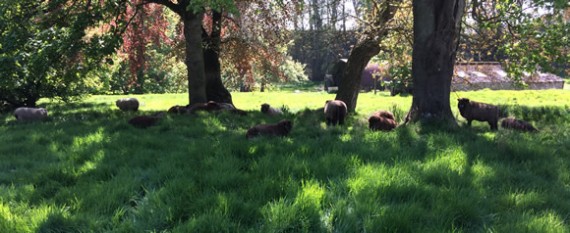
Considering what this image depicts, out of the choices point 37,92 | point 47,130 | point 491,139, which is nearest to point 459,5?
point 491,139

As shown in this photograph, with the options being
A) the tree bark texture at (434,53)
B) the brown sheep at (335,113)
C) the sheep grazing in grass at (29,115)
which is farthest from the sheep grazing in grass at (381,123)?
the sheep grazing in grass at (29,115)

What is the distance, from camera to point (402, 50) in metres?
13.5

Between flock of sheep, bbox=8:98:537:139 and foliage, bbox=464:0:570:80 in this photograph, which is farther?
foliage, bbox=464:0:570:80

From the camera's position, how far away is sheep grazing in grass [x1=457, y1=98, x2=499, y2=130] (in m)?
10.3

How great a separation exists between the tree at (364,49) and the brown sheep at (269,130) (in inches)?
238

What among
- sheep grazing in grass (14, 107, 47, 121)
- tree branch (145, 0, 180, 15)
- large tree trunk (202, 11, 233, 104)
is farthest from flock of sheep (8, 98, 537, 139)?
large tree trunk (202, 11, 233, 104)

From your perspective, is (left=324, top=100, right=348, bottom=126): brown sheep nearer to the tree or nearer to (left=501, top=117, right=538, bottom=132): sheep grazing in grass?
the tree

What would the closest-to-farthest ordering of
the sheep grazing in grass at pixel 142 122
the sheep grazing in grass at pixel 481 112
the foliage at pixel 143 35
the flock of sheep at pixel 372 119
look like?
the flock of sheep at pixel 372 119 < the sheep grazing in grass at pixel 142 122 < the sheep grazing in grass at pixel 481 112 < the foliage at pixel 143 35

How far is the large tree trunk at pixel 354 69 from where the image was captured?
14.8 m

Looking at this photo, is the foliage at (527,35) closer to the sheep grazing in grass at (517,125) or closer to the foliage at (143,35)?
the sheep grazing in grass at (517,125)

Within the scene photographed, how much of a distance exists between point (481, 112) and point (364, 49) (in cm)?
548

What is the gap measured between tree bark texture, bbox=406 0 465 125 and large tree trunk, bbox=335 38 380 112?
16.4ft

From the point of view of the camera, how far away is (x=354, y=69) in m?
15.3

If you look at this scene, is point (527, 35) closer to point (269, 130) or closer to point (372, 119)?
point (372, 119)
